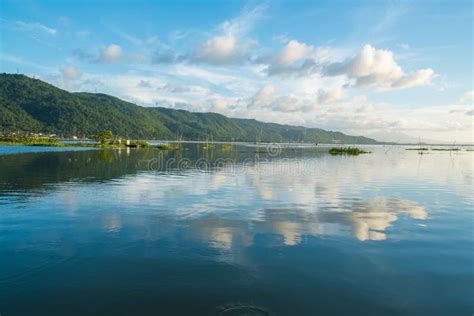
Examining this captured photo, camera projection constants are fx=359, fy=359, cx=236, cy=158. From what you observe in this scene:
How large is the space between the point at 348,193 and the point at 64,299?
34.4 meters

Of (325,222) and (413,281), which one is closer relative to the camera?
(413,281)

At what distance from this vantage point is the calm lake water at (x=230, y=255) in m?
13.5

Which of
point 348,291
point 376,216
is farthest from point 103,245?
point 376,216

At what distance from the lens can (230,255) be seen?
1848cm

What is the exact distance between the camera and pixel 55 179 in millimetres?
47062

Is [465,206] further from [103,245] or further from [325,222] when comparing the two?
[103,245]

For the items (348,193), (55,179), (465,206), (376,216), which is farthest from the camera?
(55,179)

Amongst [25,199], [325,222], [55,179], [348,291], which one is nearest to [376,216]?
[325,222]

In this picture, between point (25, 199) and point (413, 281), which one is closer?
point (413, 281)

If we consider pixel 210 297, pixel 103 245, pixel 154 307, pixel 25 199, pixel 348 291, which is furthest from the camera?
pixel 25 199

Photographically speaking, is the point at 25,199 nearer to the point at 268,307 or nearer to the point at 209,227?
the point at 209,227

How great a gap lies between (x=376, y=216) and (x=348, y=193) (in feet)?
42.1

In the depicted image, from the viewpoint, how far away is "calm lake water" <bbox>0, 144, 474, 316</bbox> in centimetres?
1345

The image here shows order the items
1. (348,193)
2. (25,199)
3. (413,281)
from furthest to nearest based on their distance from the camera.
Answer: (348,193) < (25,199) < (413,281)
